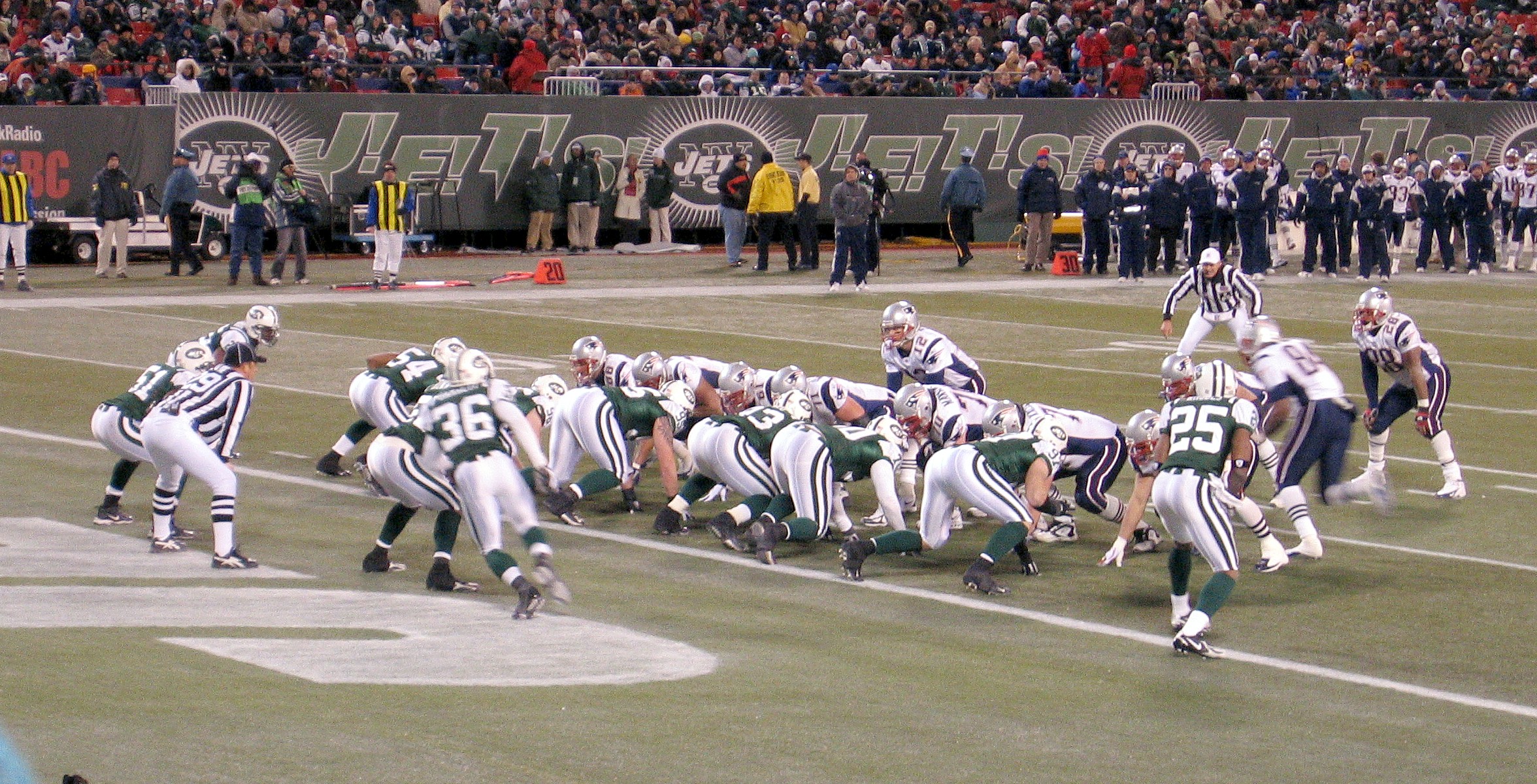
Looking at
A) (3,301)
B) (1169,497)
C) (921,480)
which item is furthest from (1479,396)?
(3,301)

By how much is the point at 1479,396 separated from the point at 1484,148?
21336mm

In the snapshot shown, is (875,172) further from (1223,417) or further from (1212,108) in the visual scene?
(1223,417)

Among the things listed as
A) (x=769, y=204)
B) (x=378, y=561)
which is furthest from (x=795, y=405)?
(x=769, y=204)

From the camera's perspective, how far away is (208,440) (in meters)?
10.1

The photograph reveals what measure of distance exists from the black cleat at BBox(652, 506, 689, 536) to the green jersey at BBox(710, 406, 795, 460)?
2.26 ft

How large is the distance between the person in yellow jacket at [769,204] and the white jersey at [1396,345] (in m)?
15.0

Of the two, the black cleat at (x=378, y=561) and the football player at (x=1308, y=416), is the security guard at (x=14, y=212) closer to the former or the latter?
the black cleat at (x=378, y=561)

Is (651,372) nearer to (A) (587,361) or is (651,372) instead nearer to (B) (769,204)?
(A) (587,361)

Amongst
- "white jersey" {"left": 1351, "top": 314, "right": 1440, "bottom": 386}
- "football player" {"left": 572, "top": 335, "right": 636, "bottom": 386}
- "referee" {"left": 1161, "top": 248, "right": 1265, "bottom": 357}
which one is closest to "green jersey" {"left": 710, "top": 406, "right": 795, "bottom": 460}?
"football player" {"left": 572, "top": 335, "right": 636, "bottom": 386}

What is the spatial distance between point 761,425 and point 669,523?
924mm

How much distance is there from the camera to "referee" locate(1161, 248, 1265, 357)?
16.0 m

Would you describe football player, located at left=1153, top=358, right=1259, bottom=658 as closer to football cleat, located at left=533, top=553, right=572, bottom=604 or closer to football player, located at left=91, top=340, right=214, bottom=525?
football cleat, located at left=533, top=553, right=572, bottom=604

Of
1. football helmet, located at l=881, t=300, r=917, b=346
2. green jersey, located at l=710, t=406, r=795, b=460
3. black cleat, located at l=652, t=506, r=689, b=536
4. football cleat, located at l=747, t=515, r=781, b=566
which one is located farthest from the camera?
football helmet, located at l=881, t=300, r=917, b=346

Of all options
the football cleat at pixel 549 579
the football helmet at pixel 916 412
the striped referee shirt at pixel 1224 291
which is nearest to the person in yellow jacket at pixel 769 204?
the striped referee shirt at pixel 1224 291
